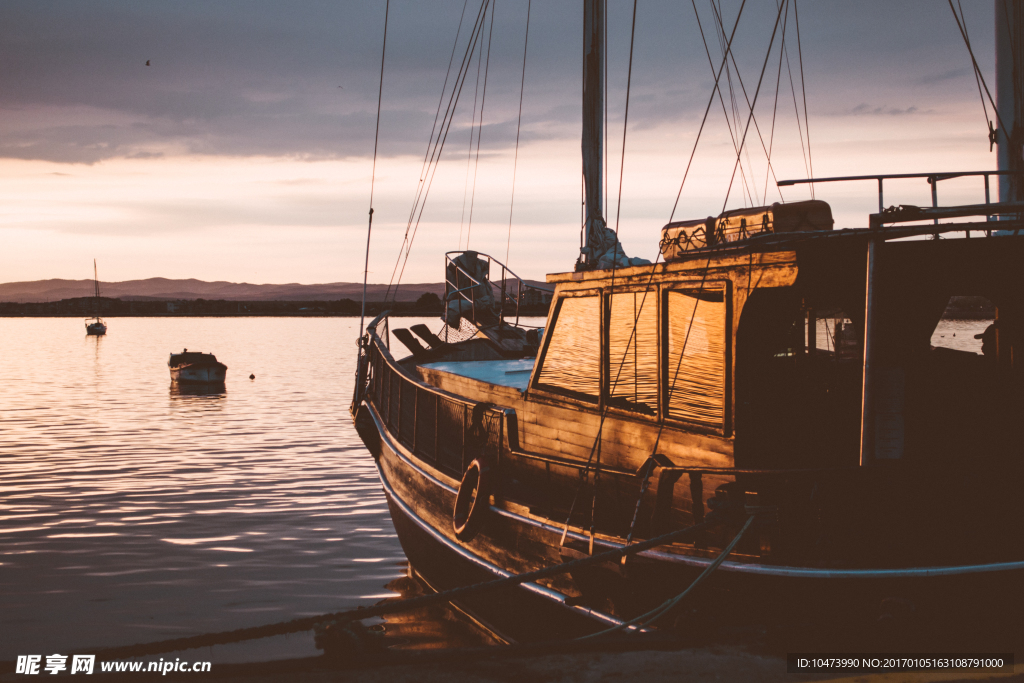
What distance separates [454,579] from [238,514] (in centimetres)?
948

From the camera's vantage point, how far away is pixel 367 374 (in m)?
16.6

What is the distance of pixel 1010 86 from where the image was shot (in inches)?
451

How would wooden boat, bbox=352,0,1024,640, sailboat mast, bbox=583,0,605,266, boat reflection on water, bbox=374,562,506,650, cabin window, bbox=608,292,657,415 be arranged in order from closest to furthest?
wooden boat, bbox=352,0,1024,640 → cabin window, bbox=608,292,657,415 → boat reflection on water, bbox=374,562,506,650 → sailboat mast, bbox=583,0,605,266

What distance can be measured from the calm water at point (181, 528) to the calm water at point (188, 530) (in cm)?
4

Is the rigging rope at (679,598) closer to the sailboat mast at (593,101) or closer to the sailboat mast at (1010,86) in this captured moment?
the sailboat mast at (1010,86)

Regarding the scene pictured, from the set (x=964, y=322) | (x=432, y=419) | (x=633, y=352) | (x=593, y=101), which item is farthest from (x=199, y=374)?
(x=964, y=322)

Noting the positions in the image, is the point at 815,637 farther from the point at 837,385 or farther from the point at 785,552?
the point at 837,385

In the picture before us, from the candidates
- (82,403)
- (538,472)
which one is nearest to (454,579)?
(538,472)

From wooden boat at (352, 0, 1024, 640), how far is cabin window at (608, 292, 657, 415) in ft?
0.07

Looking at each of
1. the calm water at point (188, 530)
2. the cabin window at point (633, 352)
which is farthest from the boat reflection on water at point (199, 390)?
the cabin window at point (633, 352)

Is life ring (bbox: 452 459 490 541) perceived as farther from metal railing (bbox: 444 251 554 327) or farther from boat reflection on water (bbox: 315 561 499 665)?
metal railing (bbox: 444 251 554 327)

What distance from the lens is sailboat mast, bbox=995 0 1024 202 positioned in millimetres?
10055

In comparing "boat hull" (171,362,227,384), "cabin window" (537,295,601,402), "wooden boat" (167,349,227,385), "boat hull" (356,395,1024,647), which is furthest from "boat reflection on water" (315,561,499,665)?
"wooden boat" (167,349,227,385)

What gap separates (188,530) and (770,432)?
1375 cm
